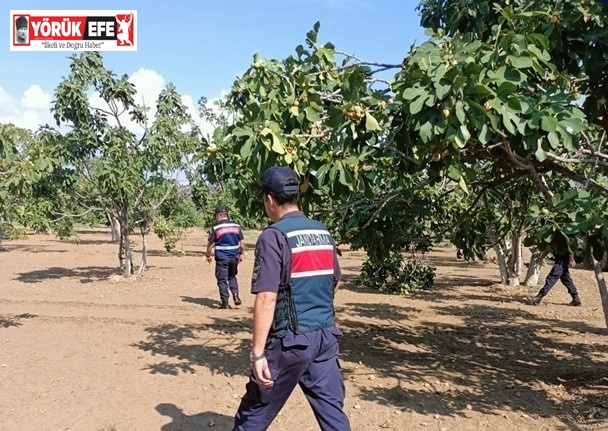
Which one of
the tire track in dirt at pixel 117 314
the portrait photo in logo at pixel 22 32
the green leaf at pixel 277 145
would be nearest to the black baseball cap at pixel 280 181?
the green leaf at pixel 277 145

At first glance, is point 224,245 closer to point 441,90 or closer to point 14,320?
point 14,320

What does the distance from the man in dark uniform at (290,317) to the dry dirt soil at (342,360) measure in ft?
4.41

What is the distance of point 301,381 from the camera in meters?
2.95

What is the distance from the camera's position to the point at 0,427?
4.04 m

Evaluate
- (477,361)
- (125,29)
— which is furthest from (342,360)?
(125,29)

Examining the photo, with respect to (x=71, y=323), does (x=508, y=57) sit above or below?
above

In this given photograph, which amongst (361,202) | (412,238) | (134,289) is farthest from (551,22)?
(134,289)

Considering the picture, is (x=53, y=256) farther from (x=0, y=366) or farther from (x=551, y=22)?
(x=551, y=22)

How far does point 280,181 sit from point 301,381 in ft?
3.61

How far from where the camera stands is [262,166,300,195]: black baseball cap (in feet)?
9.55

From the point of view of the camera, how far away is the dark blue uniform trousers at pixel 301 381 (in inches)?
111

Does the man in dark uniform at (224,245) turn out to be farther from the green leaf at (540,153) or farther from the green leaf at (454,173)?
the green leaf at (540,153)

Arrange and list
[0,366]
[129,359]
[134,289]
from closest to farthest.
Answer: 1. [0,366]
2. [129,359]
3. [134,289]

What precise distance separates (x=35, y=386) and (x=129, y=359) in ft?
3.78
